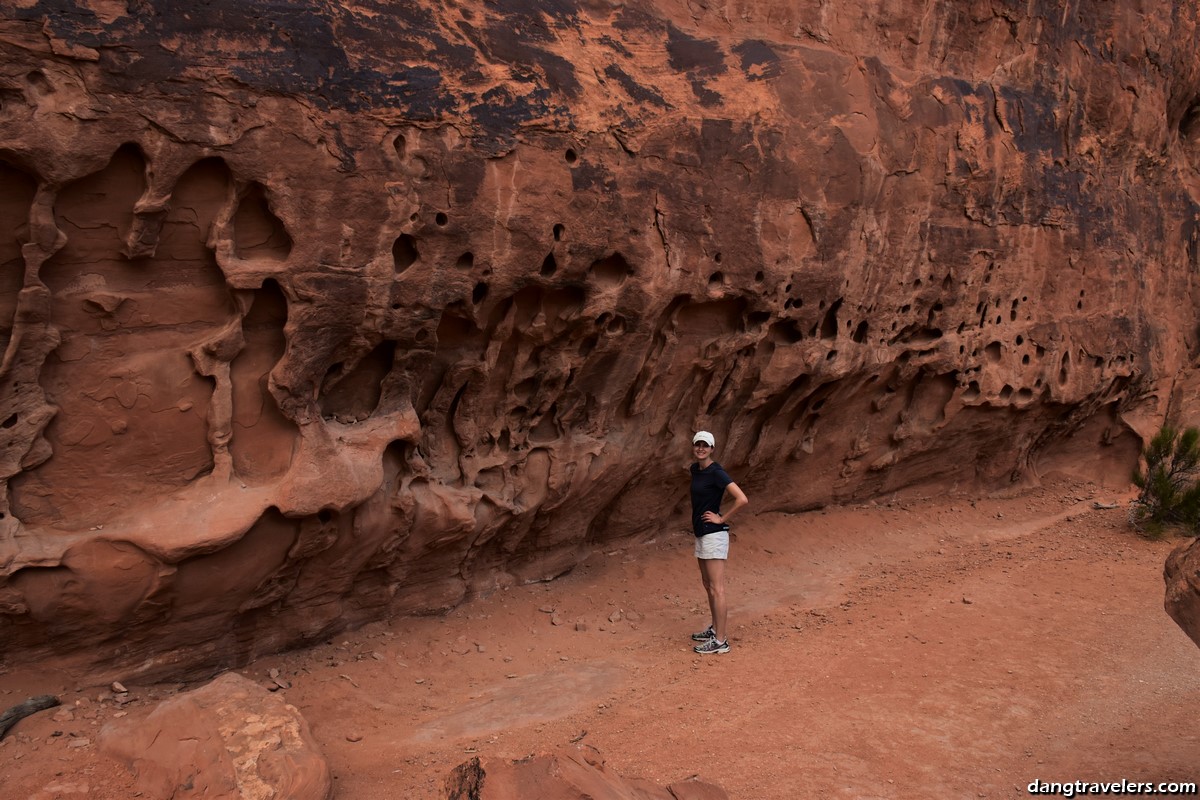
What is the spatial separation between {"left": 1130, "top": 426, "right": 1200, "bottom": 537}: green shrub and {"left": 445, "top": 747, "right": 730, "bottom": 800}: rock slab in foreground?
22.9 ft

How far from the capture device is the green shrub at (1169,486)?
870cm

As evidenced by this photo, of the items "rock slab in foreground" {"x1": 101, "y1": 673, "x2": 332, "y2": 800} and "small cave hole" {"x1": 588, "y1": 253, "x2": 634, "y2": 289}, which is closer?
"rock slab in foreground" {"x1": 101, "y1": 673, "x2": 332, "y2": 800}

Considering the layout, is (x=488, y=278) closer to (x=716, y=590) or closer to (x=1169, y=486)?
(x=716, y=590)

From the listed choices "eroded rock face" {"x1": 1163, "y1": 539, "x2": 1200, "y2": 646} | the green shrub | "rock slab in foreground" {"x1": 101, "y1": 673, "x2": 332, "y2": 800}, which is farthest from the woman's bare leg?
the green shrub

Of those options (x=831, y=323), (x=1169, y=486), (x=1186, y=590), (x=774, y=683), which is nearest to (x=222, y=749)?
(x=774, y=683)

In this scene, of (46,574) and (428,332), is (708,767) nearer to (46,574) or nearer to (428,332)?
(428,332)

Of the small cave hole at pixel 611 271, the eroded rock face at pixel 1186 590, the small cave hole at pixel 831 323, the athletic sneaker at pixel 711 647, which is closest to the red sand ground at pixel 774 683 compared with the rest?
the athletic sneaker at pixel 711 647

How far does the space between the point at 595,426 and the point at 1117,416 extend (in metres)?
6.46

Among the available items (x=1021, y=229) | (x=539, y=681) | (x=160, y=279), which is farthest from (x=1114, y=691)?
(x=160, y=279)

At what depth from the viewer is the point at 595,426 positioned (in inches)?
267

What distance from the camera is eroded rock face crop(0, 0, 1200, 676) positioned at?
4.56 m

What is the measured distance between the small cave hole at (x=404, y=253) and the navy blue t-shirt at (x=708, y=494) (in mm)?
2209

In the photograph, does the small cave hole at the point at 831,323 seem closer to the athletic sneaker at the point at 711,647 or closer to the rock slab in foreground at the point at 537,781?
the athletic sneaker at the point at 711,647

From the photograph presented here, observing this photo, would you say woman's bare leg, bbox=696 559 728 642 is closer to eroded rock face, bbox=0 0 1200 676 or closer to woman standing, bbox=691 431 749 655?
woman standing, bbox=691 431 749 655
